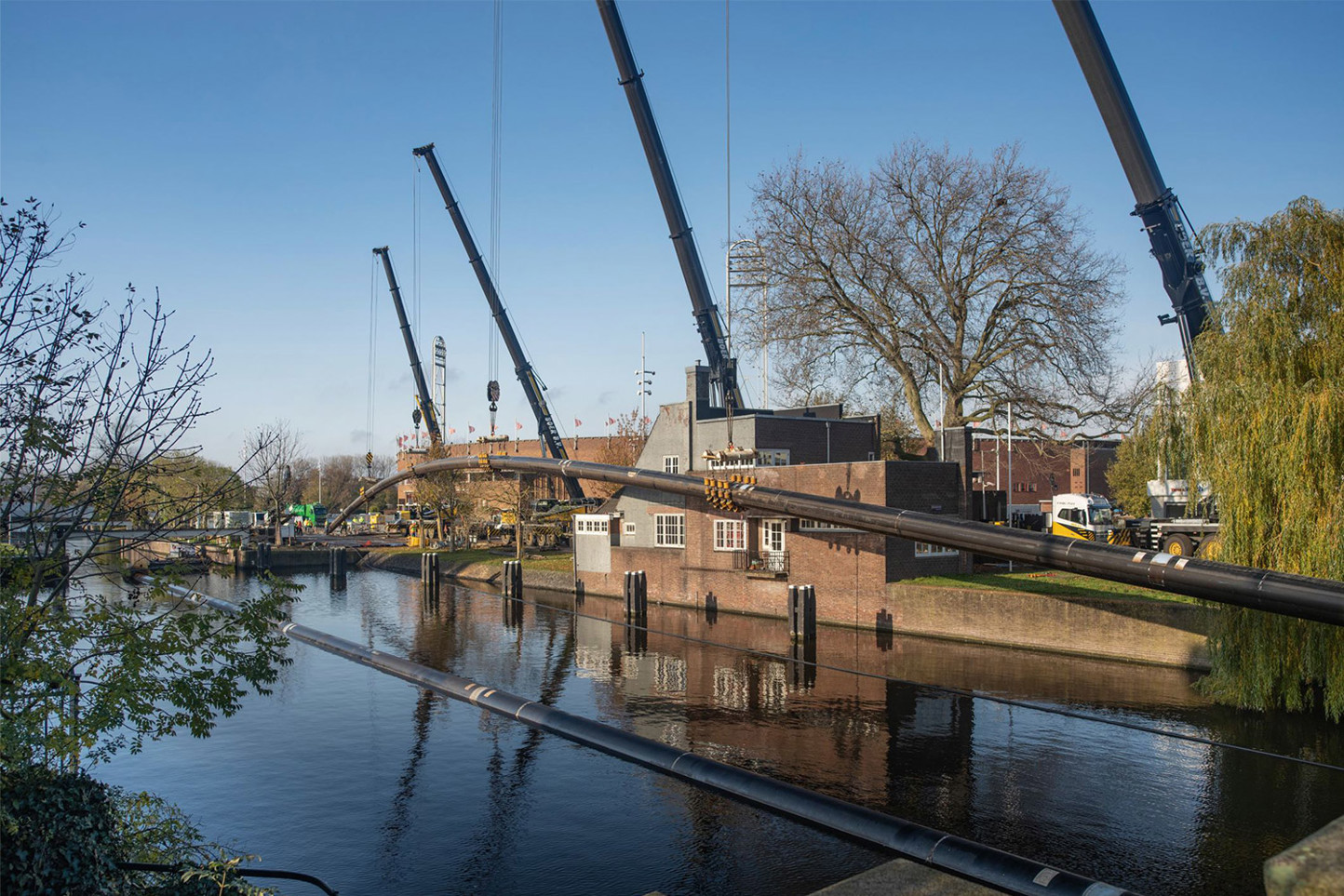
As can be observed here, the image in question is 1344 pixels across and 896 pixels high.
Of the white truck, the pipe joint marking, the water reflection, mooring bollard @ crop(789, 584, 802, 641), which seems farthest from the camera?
the white truck

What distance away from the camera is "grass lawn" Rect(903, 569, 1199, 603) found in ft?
82.4

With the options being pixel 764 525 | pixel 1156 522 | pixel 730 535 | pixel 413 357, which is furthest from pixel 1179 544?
pixel 413 357

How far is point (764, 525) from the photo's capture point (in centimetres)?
3194

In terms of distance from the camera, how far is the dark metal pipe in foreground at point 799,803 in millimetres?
9484

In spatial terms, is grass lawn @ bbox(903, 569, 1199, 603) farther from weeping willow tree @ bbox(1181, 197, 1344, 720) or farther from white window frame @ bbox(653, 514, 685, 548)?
white window frame @ bbox(653, 514, 685, 548)

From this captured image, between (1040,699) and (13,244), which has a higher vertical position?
(13,244)

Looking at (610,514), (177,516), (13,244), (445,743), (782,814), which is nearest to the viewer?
(13,244)

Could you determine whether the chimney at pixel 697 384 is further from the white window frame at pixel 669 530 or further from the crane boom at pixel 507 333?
the crane boom at pixel 507 333

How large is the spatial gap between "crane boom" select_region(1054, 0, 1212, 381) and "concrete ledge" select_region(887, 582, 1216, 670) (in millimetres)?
7129

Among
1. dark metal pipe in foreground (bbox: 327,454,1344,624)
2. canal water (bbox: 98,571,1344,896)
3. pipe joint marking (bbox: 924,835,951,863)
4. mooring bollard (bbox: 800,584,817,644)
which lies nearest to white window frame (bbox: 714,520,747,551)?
dark metal pipe in foreground (bbox: 327,454,1344,624)

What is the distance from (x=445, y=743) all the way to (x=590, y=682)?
6.03 metres

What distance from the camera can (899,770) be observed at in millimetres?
15500

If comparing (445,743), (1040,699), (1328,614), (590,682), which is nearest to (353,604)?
(590,682)

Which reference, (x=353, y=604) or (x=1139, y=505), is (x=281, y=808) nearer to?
(x=353, y=604)
